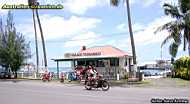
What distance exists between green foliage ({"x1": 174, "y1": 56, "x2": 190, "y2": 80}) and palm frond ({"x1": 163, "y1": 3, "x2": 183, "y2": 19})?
18.1 feet

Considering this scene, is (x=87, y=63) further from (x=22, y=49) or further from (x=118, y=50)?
(x=22, y=49)

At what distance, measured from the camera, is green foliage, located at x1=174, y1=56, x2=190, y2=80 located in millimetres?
40594

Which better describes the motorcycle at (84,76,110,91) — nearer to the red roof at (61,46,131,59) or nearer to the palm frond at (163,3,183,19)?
the red roof at (61,46,131,59)

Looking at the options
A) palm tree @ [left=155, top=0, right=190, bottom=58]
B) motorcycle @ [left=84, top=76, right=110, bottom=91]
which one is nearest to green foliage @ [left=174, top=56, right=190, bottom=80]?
palm tree @ [left=155, top=0, right=190, bottom=58]

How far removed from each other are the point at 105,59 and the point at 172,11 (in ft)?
28.7

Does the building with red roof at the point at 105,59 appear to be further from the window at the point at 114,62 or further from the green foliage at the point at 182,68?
the green foliage at the point at 182,68

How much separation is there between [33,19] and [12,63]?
613cm

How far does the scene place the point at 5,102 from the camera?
20.4m

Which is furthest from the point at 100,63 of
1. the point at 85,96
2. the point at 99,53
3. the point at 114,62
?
the point at 85,96

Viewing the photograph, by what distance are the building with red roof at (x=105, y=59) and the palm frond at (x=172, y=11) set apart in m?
6.20

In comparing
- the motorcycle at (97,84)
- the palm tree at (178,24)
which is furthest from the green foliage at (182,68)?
the motorcycle at (97,84)

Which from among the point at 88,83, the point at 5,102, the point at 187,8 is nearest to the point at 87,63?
the point at 187,8

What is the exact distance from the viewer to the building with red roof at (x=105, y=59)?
4400 cm

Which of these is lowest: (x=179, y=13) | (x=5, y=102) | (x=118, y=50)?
(x=5, y=102)
